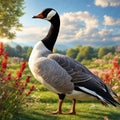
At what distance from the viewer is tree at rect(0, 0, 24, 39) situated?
115 feet

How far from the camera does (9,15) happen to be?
118 feet

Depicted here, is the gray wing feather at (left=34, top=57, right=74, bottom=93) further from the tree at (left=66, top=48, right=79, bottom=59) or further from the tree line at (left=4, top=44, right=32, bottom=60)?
the tree at (left=66, top=48, right=79, bottom=59)

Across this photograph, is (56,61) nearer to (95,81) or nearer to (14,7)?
(95,81)

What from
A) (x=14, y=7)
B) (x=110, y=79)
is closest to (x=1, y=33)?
(x=14, y=7)

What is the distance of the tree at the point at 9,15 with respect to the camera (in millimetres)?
35172

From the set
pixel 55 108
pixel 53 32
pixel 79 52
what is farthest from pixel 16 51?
pixel 53 32

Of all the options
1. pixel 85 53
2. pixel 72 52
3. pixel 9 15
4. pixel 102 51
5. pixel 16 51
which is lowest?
pixel 102 51

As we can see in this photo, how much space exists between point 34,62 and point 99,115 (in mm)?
2824

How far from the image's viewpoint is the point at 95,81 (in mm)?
→ 9297

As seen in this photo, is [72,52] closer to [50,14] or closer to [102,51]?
[102,51]

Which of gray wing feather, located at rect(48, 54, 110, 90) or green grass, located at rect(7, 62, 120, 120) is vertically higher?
gray wing feather, located at rect(48, 54, 110, 90)

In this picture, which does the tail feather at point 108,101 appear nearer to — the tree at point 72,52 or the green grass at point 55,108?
the green grass at point 55,108

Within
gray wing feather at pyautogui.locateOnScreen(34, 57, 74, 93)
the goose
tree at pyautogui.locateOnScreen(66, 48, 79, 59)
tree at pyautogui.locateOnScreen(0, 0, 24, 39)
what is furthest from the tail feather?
tree at pyautogui.locateOnScreen(66, 48, 79, 59)

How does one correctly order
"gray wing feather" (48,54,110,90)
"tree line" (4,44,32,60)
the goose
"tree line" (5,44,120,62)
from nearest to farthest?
the goose < "gray wing feather" (48,54,110,90) < "tree line" (4,44,32,60) < "tree line" (5,44,120,62)
